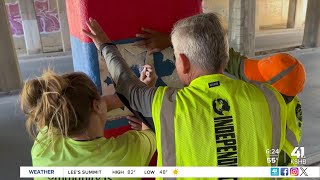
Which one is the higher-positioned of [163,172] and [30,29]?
[163,172]

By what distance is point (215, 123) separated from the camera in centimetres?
108

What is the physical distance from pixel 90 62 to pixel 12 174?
2366 mm

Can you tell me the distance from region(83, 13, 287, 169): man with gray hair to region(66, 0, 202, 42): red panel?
48 cm

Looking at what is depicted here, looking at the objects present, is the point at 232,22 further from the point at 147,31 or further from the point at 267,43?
the point at 147,31

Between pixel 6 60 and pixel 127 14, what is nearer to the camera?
pixel 127 14

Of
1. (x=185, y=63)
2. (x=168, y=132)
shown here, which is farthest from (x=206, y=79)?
(x=168, y=132)

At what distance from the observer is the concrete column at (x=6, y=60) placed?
248 inches

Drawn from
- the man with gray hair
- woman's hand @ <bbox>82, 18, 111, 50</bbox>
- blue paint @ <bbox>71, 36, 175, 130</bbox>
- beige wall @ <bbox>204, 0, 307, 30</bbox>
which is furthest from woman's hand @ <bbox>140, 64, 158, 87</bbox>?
beige wall @ <bbox>204, 0, 307, 30</bbox>

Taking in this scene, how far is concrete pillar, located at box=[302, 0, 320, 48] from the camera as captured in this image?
385 inches

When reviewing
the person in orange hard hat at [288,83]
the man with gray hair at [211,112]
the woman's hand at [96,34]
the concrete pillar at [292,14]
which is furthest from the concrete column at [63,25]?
the concrete pillar at [292,14]

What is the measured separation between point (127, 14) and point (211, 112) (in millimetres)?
733

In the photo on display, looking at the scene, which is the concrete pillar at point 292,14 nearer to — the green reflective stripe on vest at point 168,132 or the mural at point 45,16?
the mural at point 45,16

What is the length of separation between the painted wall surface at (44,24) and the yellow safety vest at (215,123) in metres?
11.5

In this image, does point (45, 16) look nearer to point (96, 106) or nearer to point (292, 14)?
point (292, 14)
